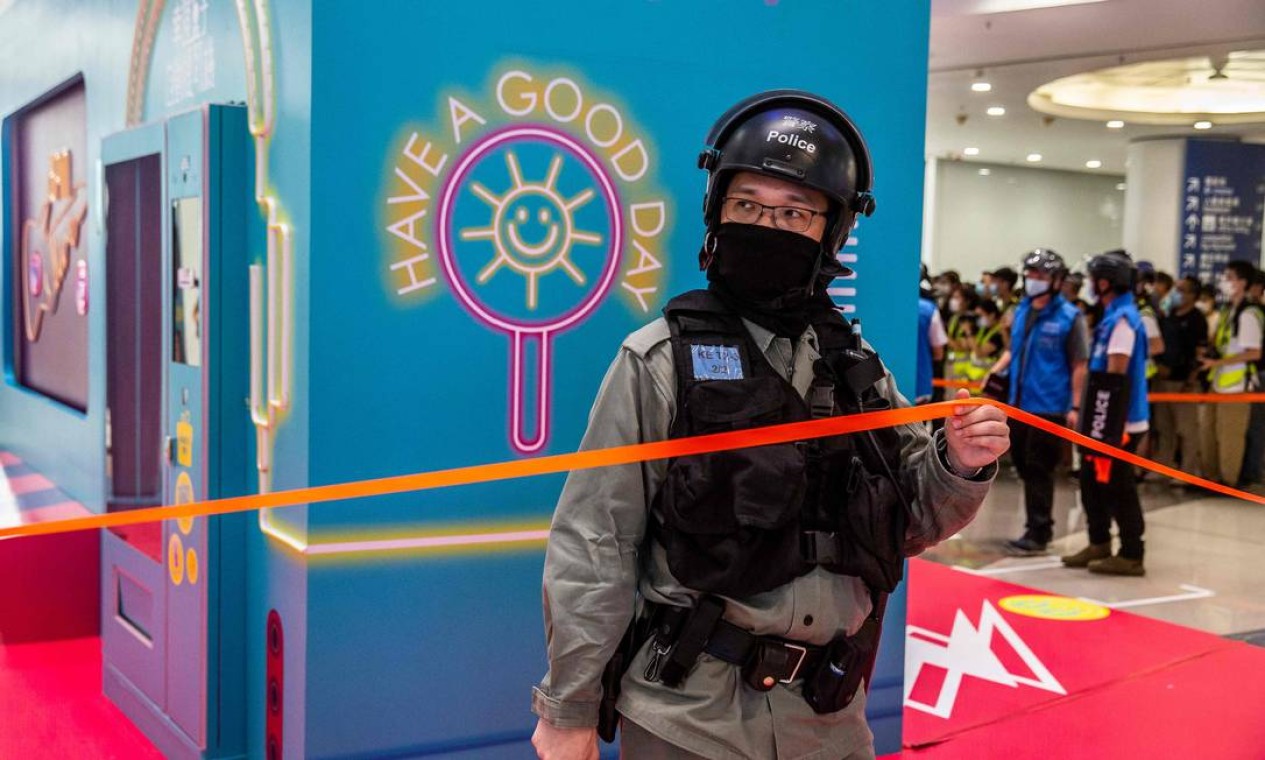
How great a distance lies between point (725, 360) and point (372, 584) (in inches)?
49.5

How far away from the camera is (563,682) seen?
5.88 feet

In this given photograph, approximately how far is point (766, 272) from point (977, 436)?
1.33 ft

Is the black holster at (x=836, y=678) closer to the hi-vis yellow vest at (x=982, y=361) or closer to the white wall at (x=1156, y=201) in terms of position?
the hi-vis yellow vest at (x=982, y=361)

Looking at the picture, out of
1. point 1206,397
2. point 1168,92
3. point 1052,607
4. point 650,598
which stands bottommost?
point 1052,607

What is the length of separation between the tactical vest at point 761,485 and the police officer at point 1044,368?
4.80m

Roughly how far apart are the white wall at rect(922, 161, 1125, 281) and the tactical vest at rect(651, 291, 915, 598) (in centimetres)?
1662

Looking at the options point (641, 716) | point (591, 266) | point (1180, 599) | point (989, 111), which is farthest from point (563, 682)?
point (989, 111)

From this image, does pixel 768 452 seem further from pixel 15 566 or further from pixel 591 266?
pixel 15 566

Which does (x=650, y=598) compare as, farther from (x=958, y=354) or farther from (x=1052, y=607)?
(x=958, y=354)

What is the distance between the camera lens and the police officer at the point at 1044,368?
21.2ft

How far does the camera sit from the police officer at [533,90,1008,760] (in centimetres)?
180

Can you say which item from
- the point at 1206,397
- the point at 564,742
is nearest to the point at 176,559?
the point at 564,742

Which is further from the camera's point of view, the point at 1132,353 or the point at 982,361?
the point at 982,361

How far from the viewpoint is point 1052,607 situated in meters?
5.41
